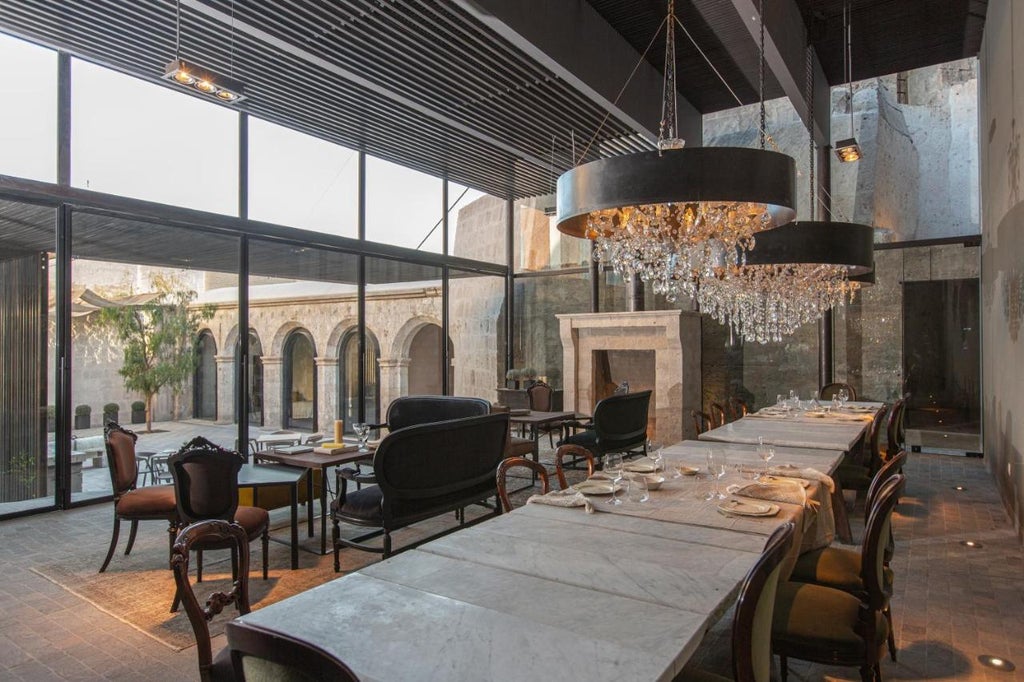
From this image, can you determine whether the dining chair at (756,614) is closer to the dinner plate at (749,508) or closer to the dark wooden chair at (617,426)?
the dinner plate at (749,508)

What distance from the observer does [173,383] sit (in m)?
6.70

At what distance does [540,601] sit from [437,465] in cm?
243

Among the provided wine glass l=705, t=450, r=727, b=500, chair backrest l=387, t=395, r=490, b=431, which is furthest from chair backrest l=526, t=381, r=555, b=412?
wine glass l=705, t=450, r=727, b=500

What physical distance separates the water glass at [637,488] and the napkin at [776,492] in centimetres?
40

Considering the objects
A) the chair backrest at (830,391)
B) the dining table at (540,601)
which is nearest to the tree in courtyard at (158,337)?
the dining table at (540,601)

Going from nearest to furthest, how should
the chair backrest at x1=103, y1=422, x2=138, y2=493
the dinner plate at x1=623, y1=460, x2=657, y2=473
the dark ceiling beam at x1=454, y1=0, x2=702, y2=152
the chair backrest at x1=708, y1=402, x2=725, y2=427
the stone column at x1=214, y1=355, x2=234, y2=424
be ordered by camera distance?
the dinner plate at x1=623, y1=460, x2=657, y2=473
the chair backrest at x1=103, y1=422, x2=138, y2=493
the dark ceiling beam at x1=454, y1=0, x2=702, y2=152
the chair backrest at x1=708, y1=402, x2=725, y2=427
the stone column at x1=214, y1=355, x2=234, y2=424

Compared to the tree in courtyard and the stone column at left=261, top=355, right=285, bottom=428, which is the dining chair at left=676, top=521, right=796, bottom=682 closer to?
the tree in courtyard

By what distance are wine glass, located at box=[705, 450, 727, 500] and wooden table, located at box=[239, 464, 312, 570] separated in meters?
2.60

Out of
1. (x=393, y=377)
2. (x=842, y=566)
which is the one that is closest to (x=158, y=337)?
(x=393, y=377)

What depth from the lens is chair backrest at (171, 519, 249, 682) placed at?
5.24ft

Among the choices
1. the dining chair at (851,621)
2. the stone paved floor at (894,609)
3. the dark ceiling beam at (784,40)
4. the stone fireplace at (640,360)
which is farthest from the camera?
the stone fireplace at (640,360)

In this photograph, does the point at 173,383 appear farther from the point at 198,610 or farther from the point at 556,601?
the point at 556,601

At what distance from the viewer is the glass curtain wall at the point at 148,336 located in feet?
19.2

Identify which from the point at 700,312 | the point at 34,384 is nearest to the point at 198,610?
the point at 34,384
